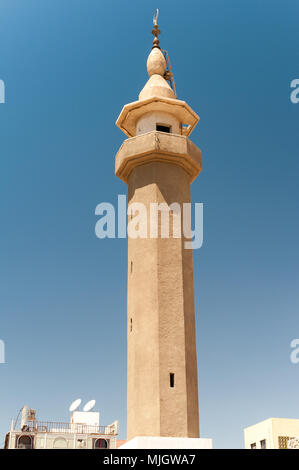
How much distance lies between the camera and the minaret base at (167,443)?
54.0ft

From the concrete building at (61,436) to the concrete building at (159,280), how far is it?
53.1ft

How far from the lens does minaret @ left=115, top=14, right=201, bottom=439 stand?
1764cm

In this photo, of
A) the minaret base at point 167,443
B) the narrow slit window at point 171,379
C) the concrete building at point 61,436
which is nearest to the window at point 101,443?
the concrete building at point 61,436

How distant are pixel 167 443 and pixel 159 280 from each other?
17.0 feet

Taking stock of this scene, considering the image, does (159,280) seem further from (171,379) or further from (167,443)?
(167,443)

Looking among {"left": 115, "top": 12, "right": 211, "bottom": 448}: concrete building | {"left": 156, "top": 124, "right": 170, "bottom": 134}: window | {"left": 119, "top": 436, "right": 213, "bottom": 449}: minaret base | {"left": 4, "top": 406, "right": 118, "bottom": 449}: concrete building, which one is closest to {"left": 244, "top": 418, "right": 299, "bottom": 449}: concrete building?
{"left": 4, "top": 406, "right": 118, "bottom": 449}: concrete building

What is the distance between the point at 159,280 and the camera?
1909 centimetres

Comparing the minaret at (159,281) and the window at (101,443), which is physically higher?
the minaret at (159,281)

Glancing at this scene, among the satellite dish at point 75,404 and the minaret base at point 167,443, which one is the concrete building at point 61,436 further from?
the minaret base at point 167,443

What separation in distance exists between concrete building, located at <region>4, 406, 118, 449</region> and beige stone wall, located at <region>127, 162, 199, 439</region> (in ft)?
53.2

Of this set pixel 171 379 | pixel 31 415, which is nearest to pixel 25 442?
pixel 31 415

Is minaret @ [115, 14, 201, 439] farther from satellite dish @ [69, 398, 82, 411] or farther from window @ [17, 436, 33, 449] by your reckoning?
window @ [17, 436, 33, 449]

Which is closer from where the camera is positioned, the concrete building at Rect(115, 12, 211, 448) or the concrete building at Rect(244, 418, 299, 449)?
the concrete building at Rect(115, 12, 211, 448)
